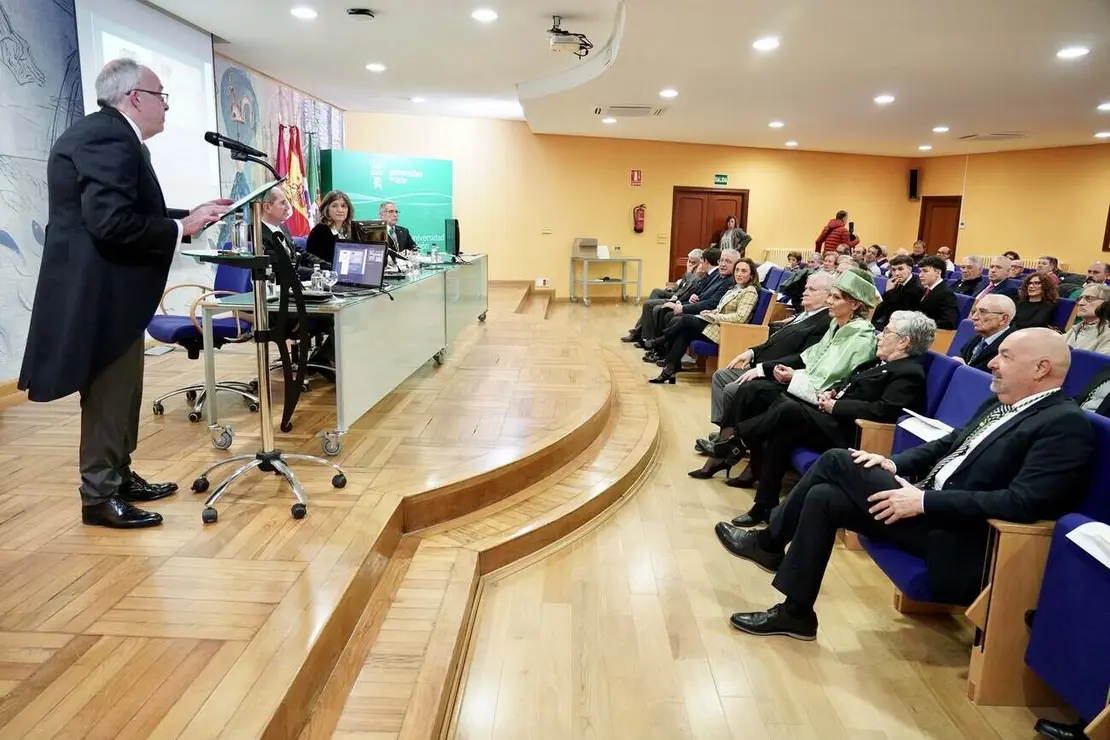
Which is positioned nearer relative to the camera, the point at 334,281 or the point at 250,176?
the point at 334,281

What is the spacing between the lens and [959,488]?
7.01ft

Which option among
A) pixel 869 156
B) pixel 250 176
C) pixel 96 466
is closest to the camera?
pixel 96 466

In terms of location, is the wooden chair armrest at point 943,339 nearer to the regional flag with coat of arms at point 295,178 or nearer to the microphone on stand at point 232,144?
the microphone on stand at point 232,144

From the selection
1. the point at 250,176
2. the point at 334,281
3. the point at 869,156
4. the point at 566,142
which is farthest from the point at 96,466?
the point at 869,156

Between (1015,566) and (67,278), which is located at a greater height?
(67,278)

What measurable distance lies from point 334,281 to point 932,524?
2.99 metres

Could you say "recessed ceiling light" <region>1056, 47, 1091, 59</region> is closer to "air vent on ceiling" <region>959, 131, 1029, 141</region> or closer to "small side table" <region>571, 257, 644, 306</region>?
"air vent on ceiling" <region>959, 131, 1029, 141</region>

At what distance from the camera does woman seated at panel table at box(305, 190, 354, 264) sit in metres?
4.61

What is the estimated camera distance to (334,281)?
12.1ft

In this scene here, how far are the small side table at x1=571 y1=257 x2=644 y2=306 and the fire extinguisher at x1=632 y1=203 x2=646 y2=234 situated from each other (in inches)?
21.7

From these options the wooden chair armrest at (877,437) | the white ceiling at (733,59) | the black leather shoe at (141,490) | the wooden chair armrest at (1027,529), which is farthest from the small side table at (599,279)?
the wooden chair armrest at (1027,529)

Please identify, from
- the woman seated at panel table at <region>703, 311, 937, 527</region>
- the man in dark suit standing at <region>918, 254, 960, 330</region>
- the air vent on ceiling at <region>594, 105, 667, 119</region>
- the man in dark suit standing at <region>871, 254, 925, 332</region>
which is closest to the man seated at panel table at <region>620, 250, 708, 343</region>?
the man in dark suit standing at <region>871, 254, 925, 332</region>

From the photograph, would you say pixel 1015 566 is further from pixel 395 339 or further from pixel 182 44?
pixel 182 44

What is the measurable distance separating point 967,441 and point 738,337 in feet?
10.3
